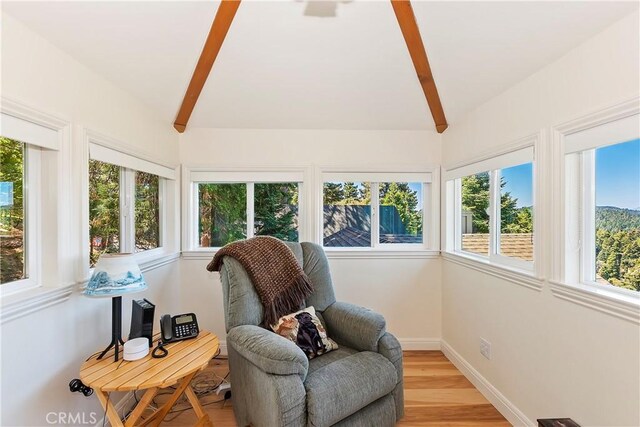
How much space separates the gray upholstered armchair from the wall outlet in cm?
80

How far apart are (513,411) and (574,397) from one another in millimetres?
496

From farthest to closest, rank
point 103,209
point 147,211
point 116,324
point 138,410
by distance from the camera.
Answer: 1. point 147,211
2. point 103,209
3. point 116,324
4. point 138,410

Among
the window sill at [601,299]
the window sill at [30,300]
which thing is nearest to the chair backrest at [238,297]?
the window sill at [30,300]

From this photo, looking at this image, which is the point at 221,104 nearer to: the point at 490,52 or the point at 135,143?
the point at 135,143

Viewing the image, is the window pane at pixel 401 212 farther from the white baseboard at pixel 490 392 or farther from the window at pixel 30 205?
the window at pixel 30 205

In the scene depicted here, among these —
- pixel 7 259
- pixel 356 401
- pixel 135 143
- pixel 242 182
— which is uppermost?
pixel 135 143

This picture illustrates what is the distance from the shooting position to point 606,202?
5.07 ft

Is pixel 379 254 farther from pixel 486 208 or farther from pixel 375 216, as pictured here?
pixel 486 208

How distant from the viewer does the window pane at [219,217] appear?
3.04 metres

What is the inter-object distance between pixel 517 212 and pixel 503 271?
42cm

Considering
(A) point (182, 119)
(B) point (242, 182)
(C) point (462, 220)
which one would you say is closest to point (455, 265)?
(C) point (462, 220)

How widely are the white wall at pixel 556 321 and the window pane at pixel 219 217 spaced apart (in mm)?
2072

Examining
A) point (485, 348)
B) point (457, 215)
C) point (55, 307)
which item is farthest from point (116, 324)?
point (457, 215)

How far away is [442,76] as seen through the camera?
2.29 meters
